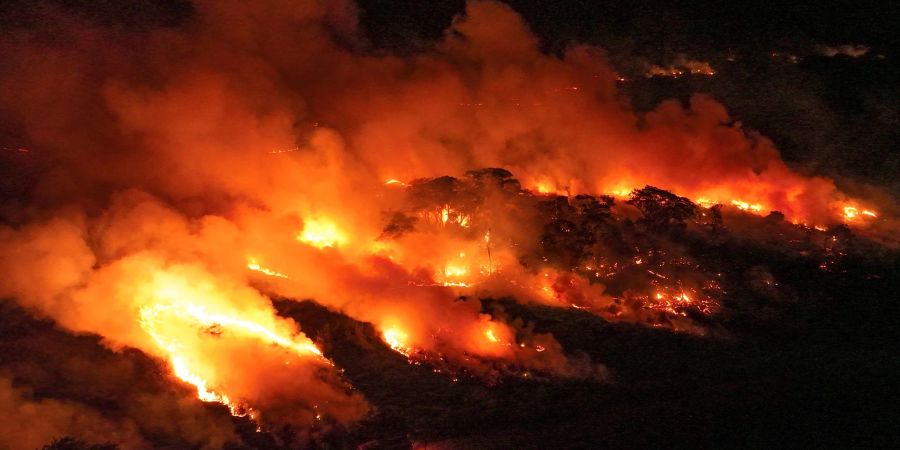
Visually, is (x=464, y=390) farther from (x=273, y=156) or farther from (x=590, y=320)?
(x=273, y=156)

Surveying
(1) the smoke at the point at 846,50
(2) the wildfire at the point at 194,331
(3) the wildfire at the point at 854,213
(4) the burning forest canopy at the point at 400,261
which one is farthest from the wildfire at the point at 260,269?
(1) the smoke at the point at 846,50

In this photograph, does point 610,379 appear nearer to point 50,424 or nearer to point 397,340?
point 397,340

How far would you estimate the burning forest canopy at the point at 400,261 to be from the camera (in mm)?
8609

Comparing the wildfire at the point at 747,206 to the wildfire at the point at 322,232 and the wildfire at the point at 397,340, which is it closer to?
the wildfire at the point at 322,232

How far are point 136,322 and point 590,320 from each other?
774 centimetres

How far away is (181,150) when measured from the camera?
1443 cm

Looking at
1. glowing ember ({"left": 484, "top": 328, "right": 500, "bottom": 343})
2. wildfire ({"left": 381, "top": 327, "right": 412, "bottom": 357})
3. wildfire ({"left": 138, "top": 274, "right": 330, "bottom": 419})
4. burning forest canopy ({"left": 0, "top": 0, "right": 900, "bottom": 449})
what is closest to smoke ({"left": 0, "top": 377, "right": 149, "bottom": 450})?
burning forest canopy ({"left": 0, "top": 0, "right": 900, "bottom": 449})

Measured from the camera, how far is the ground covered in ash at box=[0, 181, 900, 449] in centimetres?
823

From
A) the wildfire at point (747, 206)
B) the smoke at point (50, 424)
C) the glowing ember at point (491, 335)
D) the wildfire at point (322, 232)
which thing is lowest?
the smoke at point (50, 424)

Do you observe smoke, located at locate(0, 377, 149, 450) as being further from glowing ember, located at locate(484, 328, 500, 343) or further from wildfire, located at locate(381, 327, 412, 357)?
glowing ember, located at locate(484, 328, 500, 343)

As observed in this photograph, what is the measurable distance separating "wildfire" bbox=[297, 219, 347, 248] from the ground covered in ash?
2.40 metres

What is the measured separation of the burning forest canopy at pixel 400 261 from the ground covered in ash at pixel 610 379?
5cm

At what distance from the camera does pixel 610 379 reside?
31.4ft

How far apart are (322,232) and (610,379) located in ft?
23.9
